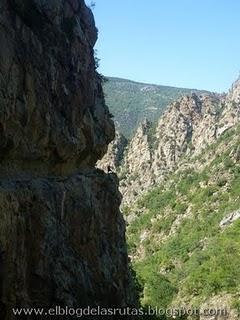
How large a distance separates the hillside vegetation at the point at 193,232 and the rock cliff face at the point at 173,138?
218 inches

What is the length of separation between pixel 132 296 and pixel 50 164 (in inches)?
346

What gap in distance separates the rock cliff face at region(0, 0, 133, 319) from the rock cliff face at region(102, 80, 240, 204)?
3427 inches

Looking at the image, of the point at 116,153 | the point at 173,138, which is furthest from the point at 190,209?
the point at 116,153

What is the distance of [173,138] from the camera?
121 metres

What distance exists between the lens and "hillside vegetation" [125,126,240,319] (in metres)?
57.2

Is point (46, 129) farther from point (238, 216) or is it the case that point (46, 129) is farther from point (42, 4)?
point (238, 216)

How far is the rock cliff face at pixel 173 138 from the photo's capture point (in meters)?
113

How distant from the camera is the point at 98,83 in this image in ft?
85.4

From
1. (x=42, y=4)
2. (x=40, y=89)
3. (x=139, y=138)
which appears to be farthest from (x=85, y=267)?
(x=139, y=138)

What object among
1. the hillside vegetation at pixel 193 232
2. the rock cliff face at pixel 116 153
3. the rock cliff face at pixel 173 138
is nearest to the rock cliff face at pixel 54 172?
the hillside vegetation at pixel 193 232

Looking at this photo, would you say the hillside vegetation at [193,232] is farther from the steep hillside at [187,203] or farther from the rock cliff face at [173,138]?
the rock cliff face at [173,138]

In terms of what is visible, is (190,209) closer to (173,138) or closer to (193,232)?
(193,232)

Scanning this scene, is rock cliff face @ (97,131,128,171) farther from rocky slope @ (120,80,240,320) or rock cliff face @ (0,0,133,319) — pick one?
rock cliff face @ (0,0,133,319)

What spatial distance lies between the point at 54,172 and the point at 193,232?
195 feet
